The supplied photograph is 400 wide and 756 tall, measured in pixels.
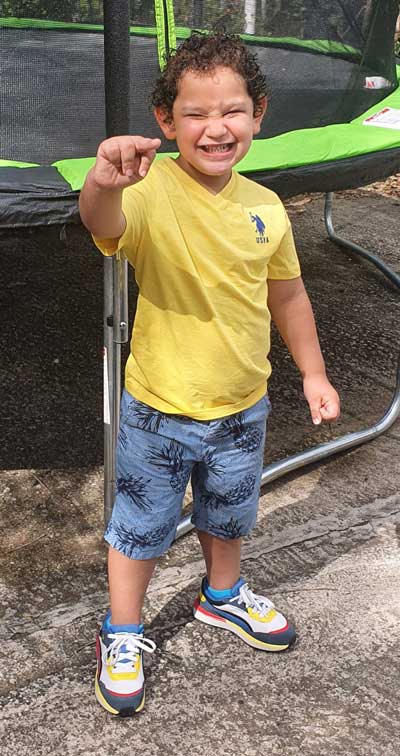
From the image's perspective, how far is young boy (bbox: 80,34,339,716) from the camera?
1.23 metres

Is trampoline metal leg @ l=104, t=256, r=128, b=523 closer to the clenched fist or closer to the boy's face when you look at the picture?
the boy's face

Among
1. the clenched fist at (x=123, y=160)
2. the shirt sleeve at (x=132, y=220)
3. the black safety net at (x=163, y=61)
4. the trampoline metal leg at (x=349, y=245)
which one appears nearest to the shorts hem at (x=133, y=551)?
the shirt sleeve at (x=132, y=220)

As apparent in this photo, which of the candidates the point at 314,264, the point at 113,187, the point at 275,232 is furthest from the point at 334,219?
the point at 113,187

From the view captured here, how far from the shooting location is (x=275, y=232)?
4.44ft

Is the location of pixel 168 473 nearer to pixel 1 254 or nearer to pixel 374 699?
pixel 374 699

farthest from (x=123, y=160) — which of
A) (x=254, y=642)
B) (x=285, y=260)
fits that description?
(x=254, y=642)

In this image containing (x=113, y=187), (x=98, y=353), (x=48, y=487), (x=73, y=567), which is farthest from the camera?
(x=98, y=353)

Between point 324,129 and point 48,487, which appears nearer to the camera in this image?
point 48,487

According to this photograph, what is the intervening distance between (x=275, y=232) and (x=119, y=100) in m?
0.39

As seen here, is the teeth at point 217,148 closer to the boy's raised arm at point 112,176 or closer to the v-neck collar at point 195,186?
the v-neck collar at point 195,186

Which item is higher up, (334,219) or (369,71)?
(369,71)

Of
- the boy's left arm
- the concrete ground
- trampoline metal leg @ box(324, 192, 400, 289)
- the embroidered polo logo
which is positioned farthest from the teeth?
trampoline metal leg @ box(324, 192, 400, 289)

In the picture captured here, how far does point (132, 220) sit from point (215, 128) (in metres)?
0.17

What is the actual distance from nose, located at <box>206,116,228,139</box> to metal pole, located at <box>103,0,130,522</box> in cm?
35
